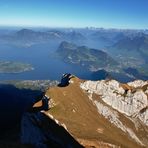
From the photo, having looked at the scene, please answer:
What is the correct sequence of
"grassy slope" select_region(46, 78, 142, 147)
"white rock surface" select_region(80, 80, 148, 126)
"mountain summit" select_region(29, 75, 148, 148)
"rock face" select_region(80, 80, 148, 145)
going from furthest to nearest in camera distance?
"white rock surface" select_region(80, 80, 148, 126) → "rock face" select_region(80, 80, 148, 145) → "mountain summit" select_region(29, 75, 148, 148) → "grassy slope" select_region(46, 78, 142, 147)

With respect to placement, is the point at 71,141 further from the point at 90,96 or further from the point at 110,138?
the point at 90,96

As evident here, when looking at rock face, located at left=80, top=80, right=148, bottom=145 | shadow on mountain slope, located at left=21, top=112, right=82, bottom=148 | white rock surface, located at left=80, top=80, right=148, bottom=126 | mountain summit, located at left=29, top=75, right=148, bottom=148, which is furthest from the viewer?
white rock surface, located at left=80, top=80, right=148, bottom=126

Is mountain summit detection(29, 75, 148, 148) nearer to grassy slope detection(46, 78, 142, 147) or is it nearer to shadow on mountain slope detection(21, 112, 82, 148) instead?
grassy slope detection(46, 78, 142, 147)

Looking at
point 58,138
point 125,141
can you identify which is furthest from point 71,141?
point 125,141

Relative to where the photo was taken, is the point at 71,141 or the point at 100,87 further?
the point at 100,87

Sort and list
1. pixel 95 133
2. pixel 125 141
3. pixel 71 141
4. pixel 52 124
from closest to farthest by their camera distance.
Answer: pixel 71 141 < pixel 52 124 < pixel 95 133 < pixel 125 141

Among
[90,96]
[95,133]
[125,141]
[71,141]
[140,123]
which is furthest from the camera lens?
[140,123]

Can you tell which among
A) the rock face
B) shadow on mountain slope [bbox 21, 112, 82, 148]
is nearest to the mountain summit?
the rock face

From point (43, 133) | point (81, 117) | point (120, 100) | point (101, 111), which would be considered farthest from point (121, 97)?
point (43, 133)
